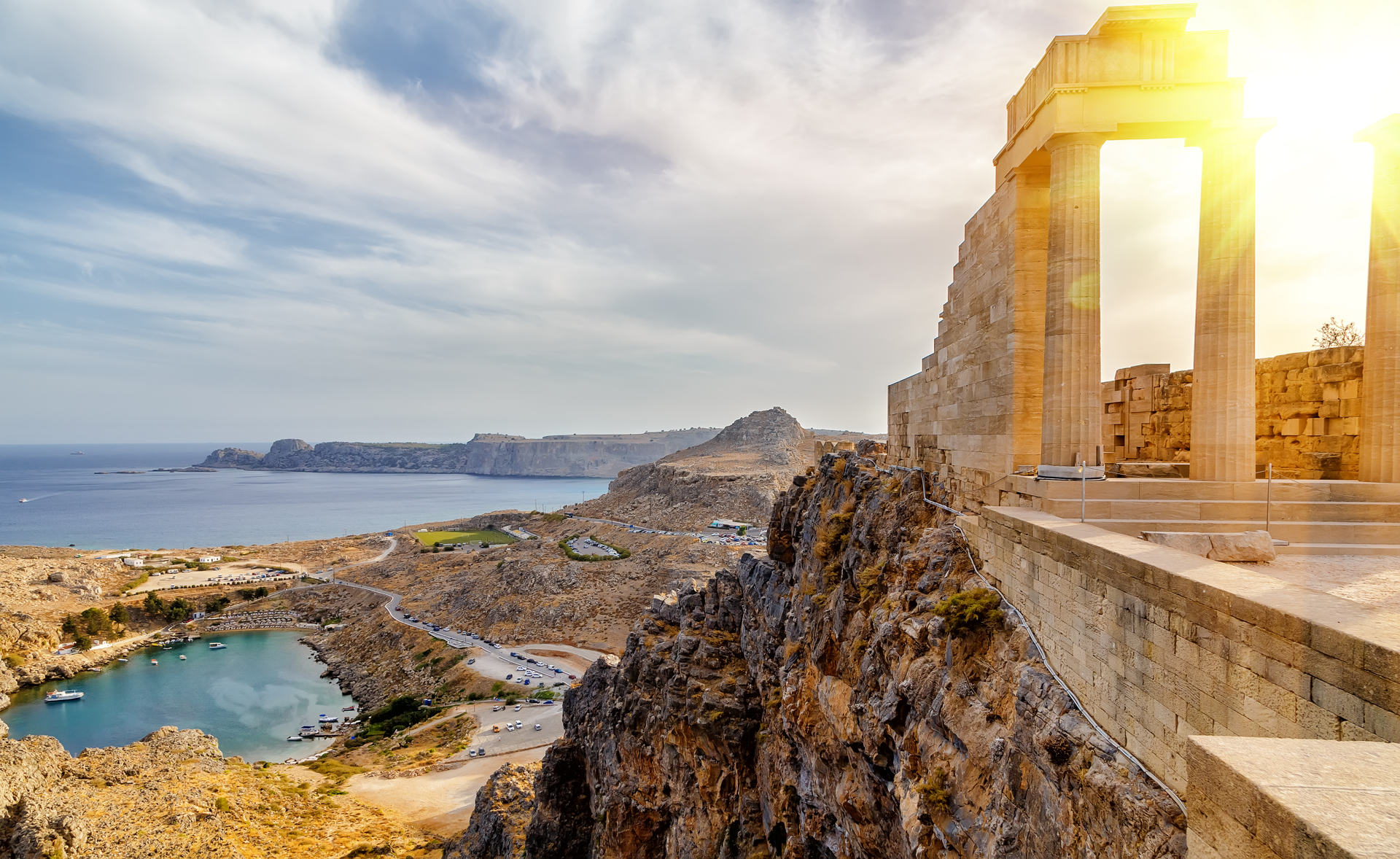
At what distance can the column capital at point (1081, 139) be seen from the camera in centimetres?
1035

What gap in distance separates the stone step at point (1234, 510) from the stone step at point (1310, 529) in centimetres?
20

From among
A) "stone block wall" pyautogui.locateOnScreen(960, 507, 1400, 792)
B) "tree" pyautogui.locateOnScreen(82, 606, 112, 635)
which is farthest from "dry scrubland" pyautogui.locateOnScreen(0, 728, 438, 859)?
"tree" pyautogui.locateOnScreen(82, 606, 112, 635)

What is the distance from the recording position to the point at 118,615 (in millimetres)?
67375

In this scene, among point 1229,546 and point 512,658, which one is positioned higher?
point 1229,546

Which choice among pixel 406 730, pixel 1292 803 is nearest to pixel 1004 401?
pixel 1292 803

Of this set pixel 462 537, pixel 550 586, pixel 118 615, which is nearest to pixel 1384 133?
pixel 550 586

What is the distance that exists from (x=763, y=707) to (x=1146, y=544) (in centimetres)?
1500

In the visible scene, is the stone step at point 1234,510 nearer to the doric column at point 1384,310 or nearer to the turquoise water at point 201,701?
the doric column at point 1384,310

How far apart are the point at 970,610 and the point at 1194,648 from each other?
13.9 ft

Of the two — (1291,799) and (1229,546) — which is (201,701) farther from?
(1291,799)

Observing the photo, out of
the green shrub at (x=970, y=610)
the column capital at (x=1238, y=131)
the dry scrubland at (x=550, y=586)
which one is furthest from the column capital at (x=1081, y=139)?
the dry scrubland at (x=550, y=586)

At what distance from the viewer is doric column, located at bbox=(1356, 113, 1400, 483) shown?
1004cm

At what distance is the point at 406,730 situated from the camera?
4528cm

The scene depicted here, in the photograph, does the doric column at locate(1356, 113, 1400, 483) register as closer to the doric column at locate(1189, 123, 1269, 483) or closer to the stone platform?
the stone platform
